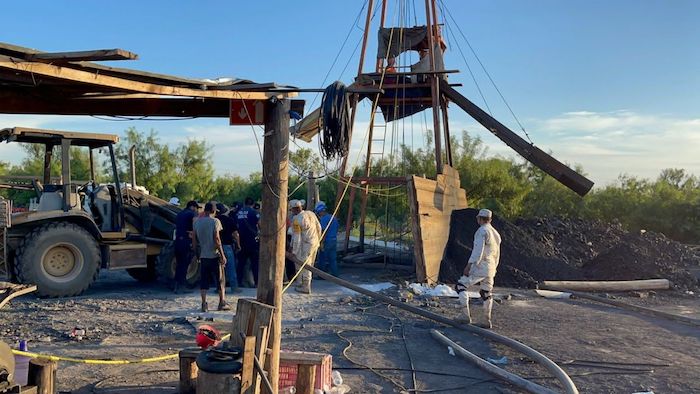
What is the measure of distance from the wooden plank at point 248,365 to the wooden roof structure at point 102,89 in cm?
226

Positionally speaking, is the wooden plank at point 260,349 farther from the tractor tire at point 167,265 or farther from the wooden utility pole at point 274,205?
the tractor tire at point 167,265

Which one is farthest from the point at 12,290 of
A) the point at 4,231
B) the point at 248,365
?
the point at 4,231

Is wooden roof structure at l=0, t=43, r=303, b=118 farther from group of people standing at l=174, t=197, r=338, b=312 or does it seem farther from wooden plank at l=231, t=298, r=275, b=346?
group of people standing at l=174, t=197, r=338, b=312

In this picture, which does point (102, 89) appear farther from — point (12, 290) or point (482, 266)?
point (482, 266)

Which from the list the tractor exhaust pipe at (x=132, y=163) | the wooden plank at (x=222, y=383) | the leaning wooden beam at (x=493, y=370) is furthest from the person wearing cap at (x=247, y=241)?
the wooden plank at (x=222, y=383)

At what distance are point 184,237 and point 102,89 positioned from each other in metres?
6.28

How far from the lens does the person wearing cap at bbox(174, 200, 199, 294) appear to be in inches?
443

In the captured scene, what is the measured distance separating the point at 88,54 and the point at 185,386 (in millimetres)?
3173

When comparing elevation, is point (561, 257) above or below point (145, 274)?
above

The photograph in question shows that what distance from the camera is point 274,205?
5910 mm

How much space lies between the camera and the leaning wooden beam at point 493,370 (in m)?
6.08

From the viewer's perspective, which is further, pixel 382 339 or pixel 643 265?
pixel 643 265

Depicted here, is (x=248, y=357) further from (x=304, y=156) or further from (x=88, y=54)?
(x=304, y=156)

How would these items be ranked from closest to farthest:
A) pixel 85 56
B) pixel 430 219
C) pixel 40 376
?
pixel 85 56, pixel 40 376, pixel 430 219
